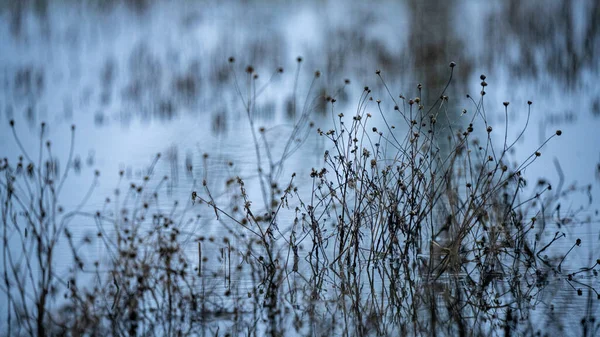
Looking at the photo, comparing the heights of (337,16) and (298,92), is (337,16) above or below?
above

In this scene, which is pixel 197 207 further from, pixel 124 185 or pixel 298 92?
pixel 298 92

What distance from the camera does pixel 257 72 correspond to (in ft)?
34.2

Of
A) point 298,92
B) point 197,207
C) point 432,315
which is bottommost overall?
point 432,315

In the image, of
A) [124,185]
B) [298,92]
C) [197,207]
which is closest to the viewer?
[197,207]

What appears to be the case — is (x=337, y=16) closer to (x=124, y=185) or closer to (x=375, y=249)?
(x=124, y=185)

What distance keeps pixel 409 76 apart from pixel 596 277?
652 cm

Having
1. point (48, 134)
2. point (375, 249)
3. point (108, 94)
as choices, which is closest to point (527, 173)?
point (375, 249)

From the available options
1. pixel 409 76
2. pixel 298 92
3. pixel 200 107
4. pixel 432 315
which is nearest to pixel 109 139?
pixel 200 107

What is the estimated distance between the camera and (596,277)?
12.8 feet

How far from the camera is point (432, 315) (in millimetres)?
3467

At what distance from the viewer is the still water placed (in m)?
6.94

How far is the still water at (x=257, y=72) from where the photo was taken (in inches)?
273

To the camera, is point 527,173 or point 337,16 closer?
point 527,173

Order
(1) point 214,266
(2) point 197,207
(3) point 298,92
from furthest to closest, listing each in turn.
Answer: (3) point 298,92, (2) point 197,207, (1) point 214,266
